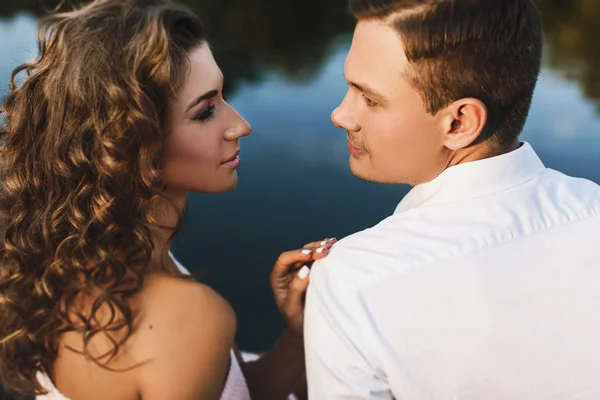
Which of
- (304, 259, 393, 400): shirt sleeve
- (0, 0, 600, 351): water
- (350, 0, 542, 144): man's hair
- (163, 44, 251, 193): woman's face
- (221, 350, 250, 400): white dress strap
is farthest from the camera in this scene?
(0, 0, 600, 351): water

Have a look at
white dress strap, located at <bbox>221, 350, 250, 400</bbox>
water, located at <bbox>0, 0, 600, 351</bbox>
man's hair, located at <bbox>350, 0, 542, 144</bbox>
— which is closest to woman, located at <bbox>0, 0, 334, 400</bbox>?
white dress strap, located at <bbox>221, 350, 250, 400</bbox>

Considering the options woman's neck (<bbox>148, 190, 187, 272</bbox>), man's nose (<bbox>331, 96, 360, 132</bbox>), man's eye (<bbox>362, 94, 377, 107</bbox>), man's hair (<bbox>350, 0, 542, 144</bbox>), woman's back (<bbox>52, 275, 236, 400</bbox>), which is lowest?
woman's back (<bbox>52, 275, 236, 400</bbox>)

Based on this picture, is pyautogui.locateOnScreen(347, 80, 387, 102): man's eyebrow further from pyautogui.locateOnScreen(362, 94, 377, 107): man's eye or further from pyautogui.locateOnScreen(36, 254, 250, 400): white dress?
pyautogui.locateOnScreen(36, 254, 250, 400): white dress

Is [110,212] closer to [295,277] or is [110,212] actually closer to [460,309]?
[295,277]

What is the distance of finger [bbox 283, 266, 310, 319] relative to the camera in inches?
46.9

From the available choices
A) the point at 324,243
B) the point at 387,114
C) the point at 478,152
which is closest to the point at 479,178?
the point at 478,152

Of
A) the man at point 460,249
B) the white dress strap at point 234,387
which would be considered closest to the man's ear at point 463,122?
the man at point 460,249

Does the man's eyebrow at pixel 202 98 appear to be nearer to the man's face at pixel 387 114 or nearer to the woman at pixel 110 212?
the woman at pixel 110 212

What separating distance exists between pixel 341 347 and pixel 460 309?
21cm

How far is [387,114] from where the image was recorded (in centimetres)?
109

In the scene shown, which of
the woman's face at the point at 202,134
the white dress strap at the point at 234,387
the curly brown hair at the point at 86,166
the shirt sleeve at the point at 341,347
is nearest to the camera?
the shirt sleeve at the point at 341,347

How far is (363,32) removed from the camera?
1.08 metres

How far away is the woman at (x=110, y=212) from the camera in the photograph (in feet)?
3.72

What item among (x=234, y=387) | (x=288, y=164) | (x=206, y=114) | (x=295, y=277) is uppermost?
(x=206, y=114)
